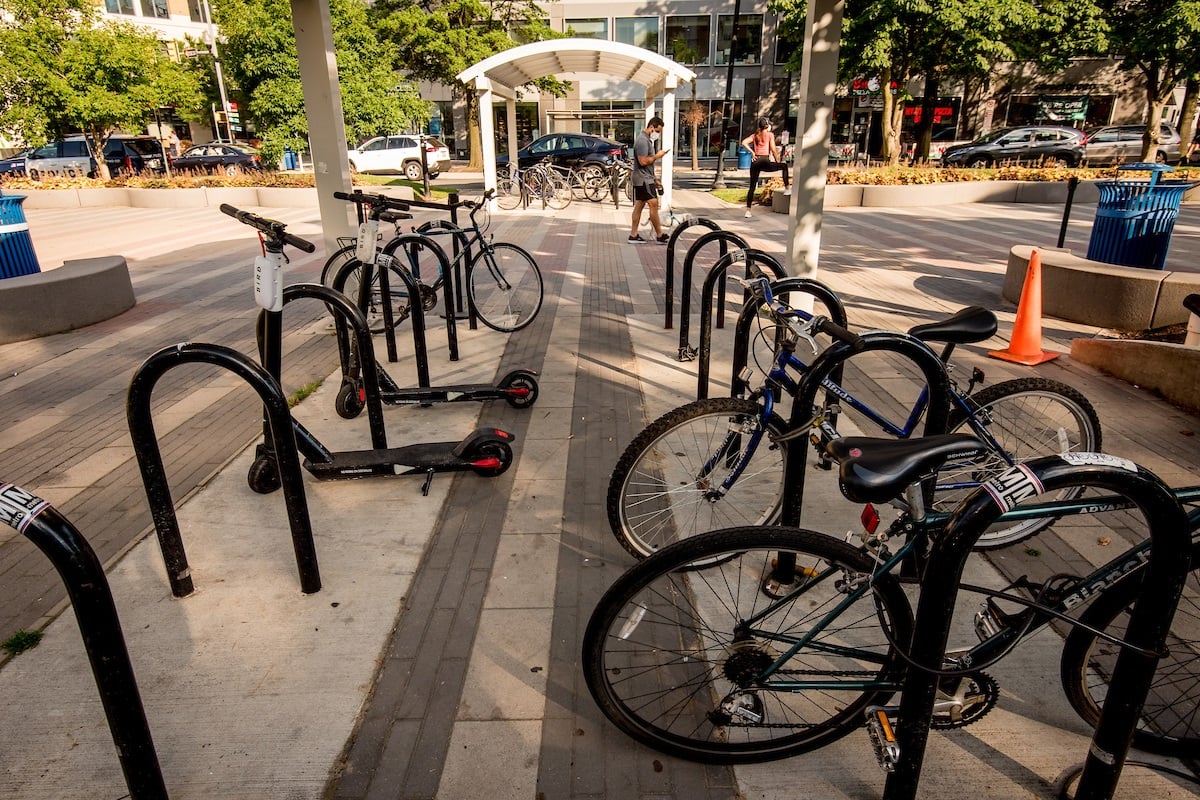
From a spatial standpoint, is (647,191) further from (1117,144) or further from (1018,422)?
(1117,144)

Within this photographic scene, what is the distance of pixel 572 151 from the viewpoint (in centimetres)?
2352

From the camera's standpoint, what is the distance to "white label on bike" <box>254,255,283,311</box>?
3.28 metres

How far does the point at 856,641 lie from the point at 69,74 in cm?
2563

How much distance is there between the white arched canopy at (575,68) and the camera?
52.0 feet

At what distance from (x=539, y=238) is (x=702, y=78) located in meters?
31.7

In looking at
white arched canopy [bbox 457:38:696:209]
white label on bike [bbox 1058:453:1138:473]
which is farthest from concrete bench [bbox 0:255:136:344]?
white arched canopy [bbox 457:38:696:209]

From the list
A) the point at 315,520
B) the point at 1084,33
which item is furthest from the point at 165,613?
the point at 1084,33

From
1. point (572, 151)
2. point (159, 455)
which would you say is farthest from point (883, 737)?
point (572, 151)

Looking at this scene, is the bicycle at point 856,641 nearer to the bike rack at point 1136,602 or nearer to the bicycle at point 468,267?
the bike rack at point 1136,602

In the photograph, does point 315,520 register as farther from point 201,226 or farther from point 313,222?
point 201,226

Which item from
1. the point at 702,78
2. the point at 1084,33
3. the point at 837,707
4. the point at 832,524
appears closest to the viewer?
the point at 837,707

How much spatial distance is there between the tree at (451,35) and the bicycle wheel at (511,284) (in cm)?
2373

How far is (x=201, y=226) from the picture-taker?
15.8 meters

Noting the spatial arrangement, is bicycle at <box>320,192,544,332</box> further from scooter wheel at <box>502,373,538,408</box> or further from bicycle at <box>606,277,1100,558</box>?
bicycle at <box>606,277,1100,558</box>
